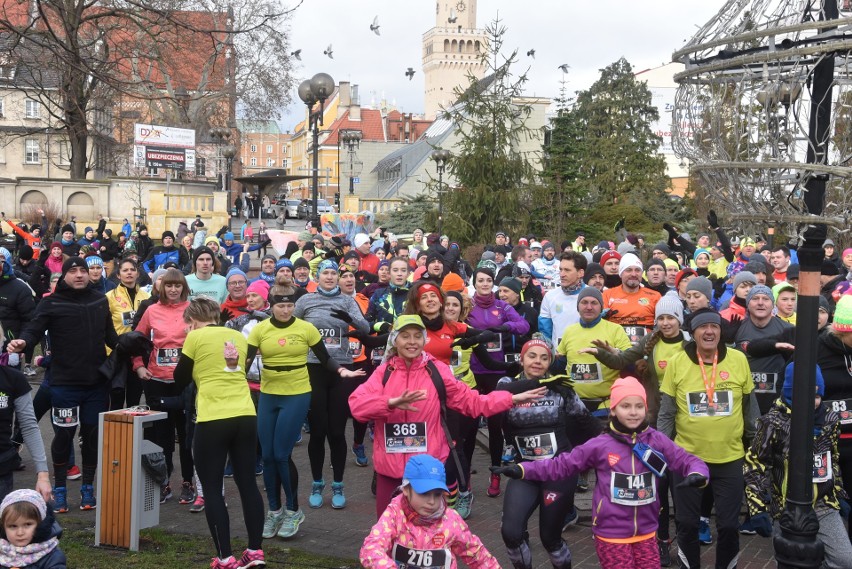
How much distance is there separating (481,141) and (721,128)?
25403mm

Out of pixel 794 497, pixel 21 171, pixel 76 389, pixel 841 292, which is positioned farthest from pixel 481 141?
pixel 21 171

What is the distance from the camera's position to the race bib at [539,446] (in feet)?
20.2

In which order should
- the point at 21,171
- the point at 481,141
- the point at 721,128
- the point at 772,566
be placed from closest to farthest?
1. the point at 721,128
2. the point at 772,566
3. the point at 481,141
4. the point at 21,171

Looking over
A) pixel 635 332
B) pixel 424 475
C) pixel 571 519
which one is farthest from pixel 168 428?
pixel 424 475

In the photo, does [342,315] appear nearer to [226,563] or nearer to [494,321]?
[494,321]

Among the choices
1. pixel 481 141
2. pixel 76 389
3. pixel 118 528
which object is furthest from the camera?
pixel 481 141

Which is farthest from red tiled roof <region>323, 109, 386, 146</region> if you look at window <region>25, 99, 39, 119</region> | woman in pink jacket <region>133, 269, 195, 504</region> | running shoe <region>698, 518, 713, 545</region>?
running shoe <region>698, 518, 713, 545</region>

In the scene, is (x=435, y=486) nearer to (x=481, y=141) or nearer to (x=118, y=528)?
(x=118, y=528)

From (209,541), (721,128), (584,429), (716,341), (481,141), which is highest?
(481,141)

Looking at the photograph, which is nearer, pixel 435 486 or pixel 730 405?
pixel 435 486

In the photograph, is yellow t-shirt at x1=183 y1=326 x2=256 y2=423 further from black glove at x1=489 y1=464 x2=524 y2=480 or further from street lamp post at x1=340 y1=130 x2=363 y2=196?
street lamp post at x1=340 y1=130 x2=363 y2=196

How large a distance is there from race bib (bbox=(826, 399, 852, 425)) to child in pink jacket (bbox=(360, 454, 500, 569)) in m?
Answer: 2.86

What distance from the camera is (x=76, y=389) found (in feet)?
25.4

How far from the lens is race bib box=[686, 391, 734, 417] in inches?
243
